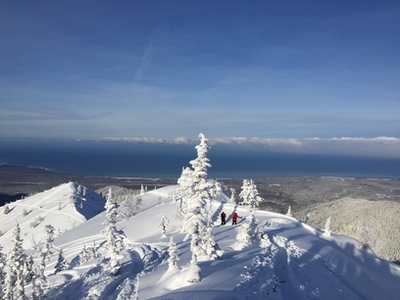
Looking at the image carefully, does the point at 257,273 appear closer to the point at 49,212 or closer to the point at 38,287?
the point at 38,287

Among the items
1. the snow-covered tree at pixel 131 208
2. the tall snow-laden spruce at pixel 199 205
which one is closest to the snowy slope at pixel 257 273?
the tall snow-laden spruce at pixel 199 205

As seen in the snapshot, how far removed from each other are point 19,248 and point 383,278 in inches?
1506

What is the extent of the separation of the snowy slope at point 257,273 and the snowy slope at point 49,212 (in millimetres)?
63590

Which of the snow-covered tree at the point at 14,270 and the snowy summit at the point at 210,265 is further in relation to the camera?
the snow-covered tree at the point at 14,270

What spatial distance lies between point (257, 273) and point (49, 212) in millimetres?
105856

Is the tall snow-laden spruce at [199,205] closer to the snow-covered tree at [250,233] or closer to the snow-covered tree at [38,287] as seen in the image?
the snow-covered tree at [250,233]

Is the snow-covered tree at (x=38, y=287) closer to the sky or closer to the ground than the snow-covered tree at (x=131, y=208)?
closer to the sky

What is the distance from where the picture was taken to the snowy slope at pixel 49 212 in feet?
296

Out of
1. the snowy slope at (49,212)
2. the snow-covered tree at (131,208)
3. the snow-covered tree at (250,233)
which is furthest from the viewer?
the snowy slope at (49,212)

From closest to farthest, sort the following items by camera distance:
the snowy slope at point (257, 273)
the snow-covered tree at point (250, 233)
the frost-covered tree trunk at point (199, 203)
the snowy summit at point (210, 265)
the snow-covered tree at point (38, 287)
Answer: the snowy slope at point (257, 273) < the snowy summit at point (210, 265) < the frost-covered tree trunk at point (199, 203) < the snow-covered tree at point (38, 287) < the snow-covered tree at point (250, 233)

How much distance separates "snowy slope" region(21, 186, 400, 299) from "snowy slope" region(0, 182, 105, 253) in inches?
2504

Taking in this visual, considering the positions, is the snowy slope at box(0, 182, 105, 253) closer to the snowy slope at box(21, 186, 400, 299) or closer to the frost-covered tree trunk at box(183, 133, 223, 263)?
the snowy slope at box(21, 186, 400, 299)

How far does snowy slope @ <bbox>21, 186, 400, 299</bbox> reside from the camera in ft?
52.6

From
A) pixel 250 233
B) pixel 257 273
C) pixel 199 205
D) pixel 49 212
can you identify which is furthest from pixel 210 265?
pixel 49 212
